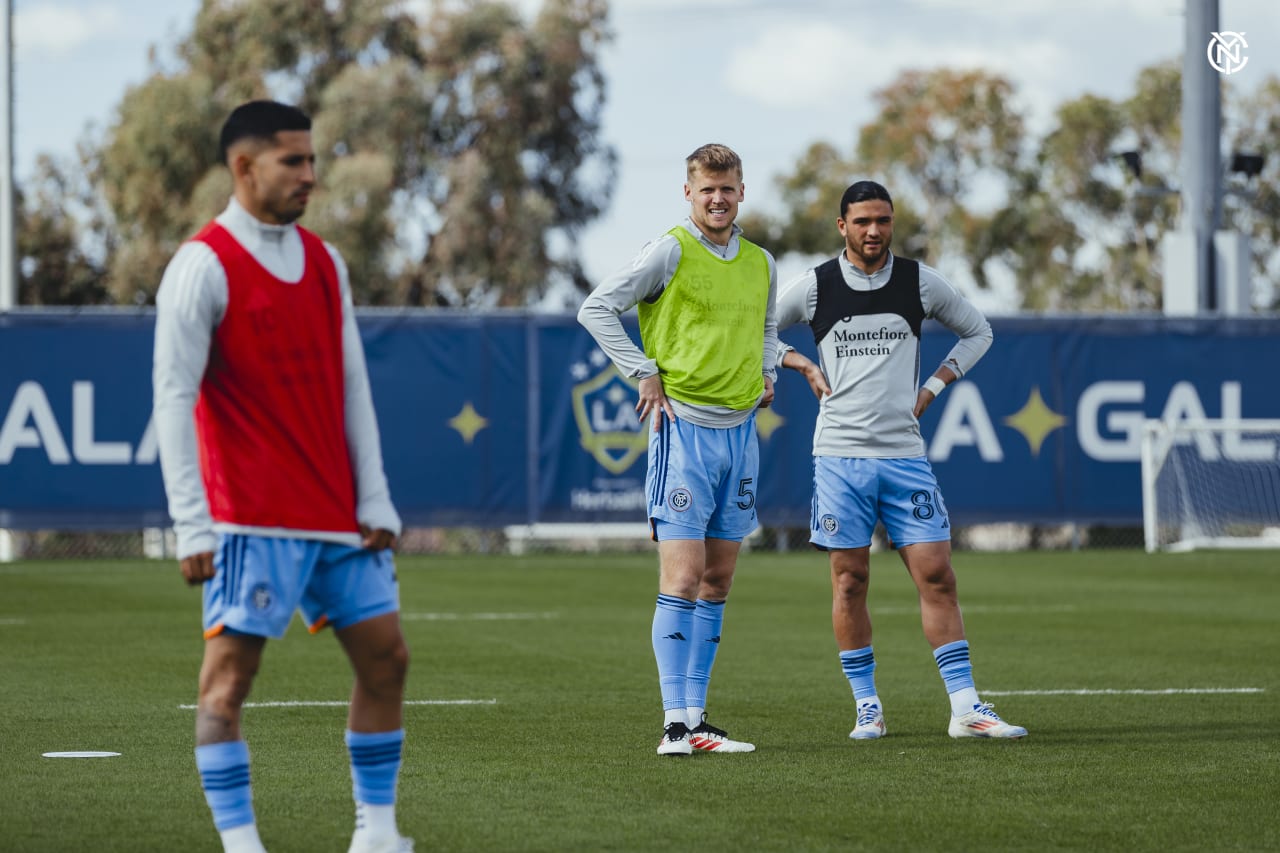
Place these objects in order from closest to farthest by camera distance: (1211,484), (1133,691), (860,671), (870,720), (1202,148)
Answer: (870,720) < (860,671) < (1133,691) < (1211,484) < (1202,148)

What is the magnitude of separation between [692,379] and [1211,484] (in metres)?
16.1

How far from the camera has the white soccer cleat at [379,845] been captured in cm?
537

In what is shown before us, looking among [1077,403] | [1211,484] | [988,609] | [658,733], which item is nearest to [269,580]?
[658,733]

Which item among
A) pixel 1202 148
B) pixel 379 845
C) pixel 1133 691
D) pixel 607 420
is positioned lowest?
pixel 1133 691

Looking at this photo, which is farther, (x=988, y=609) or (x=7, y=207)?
(x=7, y=207)

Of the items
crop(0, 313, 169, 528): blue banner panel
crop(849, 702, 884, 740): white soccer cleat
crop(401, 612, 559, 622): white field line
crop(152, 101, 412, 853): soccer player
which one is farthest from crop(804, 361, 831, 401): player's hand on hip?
crop(0, 313, 169, 528): blue banner panel

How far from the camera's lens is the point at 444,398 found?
72.1ft

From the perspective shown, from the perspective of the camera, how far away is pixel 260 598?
16.8 feet

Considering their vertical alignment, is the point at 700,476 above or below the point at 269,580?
above

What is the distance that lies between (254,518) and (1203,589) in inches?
540

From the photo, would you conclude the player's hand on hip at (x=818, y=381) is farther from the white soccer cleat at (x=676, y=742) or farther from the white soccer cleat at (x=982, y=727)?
the white soccer cleat at (x=676, y=742)

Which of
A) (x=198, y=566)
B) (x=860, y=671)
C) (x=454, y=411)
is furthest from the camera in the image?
(x=454, y=411)

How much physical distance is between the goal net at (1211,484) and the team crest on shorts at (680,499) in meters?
15.6

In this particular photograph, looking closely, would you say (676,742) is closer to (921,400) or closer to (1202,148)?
(921,400)
